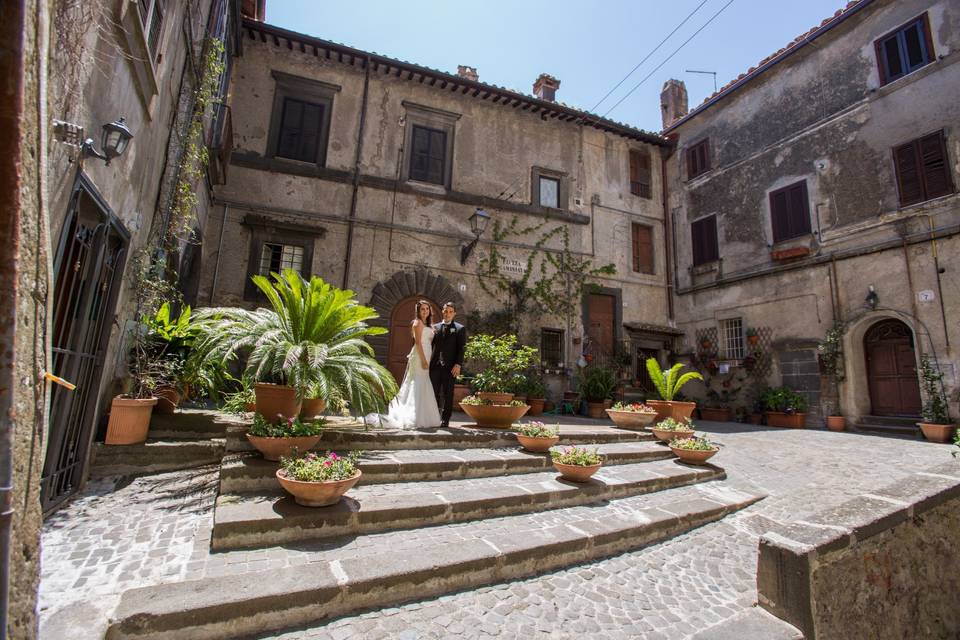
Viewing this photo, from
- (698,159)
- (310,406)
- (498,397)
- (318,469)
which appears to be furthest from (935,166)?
(318,469)

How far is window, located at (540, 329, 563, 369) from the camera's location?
12.6 metres

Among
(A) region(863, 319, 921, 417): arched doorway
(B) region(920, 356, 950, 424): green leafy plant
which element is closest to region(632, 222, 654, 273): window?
(A) region(863, 319, 921, 417): arched doorway

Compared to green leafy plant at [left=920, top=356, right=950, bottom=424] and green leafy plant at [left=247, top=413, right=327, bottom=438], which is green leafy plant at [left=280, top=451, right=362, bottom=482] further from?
green leafy plant at [left=920, top=356, right=950, bottom=424]

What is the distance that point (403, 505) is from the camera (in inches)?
146

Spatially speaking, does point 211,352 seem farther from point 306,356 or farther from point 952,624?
point 952,624

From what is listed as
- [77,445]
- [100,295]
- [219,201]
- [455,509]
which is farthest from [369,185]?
[455,509]

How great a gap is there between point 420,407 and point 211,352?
269 centimetres

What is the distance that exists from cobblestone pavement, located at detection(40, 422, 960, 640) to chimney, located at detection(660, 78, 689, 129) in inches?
611

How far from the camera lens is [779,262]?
12.3 metres

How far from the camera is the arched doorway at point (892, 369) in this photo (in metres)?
10.1

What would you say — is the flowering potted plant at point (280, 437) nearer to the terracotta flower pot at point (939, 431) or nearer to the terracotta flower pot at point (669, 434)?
the terracotta flower pot at point (669, 434)

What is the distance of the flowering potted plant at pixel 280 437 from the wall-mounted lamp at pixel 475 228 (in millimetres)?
7499

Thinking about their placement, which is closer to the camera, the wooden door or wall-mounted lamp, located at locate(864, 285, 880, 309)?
wall-mounted lamp, located at locate(864, 285, 880, 309)

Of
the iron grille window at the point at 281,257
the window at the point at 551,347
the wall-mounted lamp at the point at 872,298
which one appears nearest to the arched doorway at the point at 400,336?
the iron grille window at the point at 281,257
